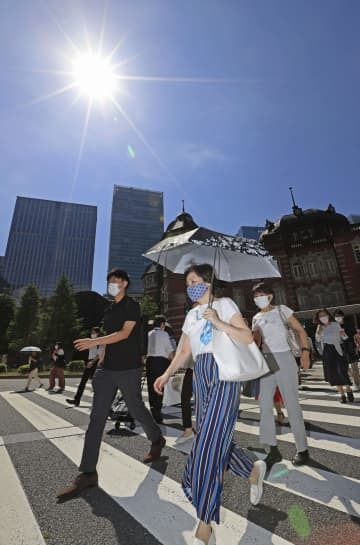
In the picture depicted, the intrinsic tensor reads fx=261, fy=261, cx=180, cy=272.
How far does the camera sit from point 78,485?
7.93 feet

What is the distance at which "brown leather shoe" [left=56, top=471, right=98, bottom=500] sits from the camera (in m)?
2.34

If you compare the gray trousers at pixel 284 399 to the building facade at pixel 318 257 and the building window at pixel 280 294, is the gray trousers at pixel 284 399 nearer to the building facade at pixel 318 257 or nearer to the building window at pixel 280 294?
the building facade at pixel 318 257

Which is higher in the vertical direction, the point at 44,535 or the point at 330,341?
the point at 330,341

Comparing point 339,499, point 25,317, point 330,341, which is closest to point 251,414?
point 330,341

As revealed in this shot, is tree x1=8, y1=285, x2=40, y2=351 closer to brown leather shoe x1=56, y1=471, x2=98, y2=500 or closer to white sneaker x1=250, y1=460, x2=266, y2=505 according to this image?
brown leather shoe x1=56, y1=471, x2=98, y2=500

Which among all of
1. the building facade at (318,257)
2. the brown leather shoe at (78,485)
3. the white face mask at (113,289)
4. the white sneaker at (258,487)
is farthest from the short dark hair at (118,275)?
the building facade at (318,257)

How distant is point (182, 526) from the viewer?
6.22 feet

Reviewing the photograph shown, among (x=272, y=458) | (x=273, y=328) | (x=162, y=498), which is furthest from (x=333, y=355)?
(x=162, y=498)

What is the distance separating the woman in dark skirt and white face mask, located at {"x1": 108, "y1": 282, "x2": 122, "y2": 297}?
4.96 meters

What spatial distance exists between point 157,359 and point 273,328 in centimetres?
272

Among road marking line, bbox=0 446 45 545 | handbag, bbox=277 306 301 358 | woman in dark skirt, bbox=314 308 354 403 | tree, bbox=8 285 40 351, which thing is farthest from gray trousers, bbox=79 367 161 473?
tree, bbox=8 285 40 351

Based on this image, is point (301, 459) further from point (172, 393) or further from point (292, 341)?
point (172, 393)

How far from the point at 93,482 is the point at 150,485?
555 millimetres

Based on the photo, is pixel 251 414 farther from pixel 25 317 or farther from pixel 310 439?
pixel 25 317
